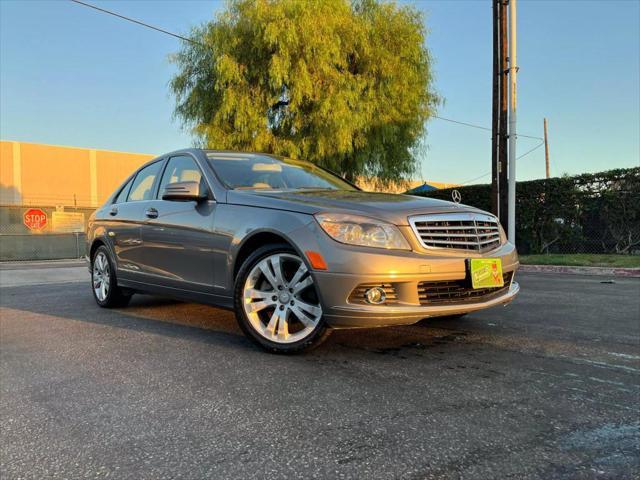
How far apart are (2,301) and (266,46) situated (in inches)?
476

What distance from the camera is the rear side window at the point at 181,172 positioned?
14.3ft

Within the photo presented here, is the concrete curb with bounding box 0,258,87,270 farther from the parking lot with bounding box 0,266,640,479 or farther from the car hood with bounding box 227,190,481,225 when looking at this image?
the car hood with bounding box 227,190,481,225

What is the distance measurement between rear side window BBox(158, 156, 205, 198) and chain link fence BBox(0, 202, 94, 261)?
16686mm

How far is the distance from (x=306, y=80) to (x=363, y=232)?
13589mm

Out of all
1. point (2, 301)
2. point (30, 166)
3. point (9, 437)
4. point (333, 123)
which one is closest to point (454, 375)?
point (9, 437)

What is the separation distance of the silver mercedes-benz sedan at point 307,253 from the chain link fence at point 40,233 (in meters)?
16.9

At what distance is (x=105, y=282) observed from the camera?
5598 millimetres

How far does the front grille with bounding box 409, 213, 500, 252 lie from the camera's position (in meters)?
3.31

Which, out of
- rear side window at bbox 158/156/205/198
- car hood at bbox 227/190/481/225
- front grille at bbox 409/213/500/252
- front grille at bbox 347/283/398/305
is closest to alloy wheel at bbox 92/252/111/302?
rear side window at bbox 158/156/205/198

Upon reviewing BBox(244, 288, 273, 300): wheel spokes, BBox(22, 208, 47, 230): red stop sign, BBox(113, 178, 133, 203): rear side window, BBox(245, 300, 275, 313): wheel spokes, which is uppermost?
BBox(22, 208, 47, 230): red stop sign

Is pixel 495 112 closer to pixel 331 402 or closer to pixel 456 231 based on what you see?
pixel 456 231

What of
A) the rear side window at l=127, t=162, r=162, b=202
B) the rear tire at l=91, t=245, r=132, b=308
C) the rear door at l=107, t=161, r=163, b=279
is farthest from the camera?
the rear tire at l=91, t=245, r=132, b=308

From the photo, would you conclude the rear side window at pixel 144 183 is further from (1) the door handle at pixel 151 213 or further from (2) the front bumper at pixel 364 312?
(2) the front bumper at pixel 364 312

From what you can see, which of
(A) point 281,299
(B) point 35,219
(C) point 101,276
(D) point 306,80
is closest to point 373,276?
(A) point 281,299
